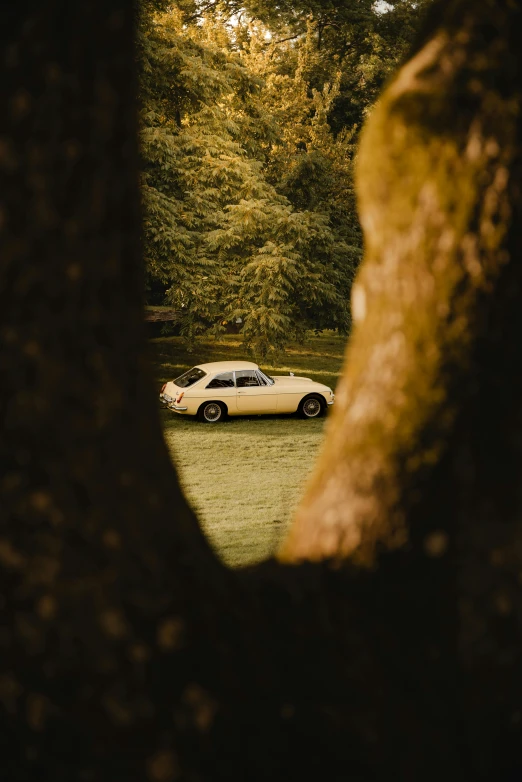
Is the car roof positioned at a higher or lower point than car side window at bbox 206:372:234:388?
higher

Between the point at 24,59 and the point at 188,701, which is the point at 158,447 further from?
the point at 24,59

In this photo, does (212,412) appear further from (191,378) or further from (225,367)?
(225,367)

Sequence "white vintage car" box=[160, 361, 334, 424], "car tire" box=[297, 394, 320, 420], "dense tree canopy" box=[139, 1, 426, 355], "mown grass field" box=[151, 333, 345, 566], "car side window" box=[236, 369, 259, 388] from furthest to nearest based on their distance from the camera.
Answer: "dense tree canopy" box=[139, 1, 426, 355] → "car tire" box=[297, 394, 320, 420] → "car side window" box=[236, 369, 259, 388] → "white vintage car" box=[160, 361, 334, 424] → "mown grass field" box=[151, 333, 345, 566]

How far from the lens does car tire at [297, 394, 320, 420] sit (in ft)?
64.5

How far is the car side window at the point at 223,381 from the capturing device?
18.8 metres

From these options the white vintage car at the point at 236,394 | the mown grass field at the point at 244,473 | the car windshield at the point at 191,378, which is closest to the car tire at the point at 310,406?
the white vintage car at the point at 236,394

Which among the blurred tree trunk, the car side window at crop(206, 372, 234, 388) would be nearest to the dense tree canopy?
the car side window at crop(206, 372, 234, 388)

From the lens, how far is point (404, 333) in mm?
2510

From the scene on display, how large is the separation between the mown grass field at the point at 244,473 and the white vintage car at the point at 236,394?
0.33 metres

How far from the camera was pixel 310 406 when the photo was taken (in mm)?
19703

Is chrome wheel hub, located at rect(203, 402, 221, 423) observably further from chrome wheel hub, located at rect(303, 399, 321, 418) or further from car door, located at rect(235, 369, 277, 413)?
chrome wheel hub, located at rect(303, 399, 321, 418)

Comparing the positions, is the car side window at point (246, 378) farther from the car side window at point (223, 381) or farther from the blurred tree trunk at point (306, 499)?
the blurred tree trunk at point (306, 499)

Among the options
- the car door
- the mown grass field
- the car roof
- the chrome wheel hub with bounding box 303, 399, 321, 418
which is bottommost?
the mown grass field

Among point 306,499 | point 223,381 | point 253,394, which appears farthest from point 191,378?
point 306,499
